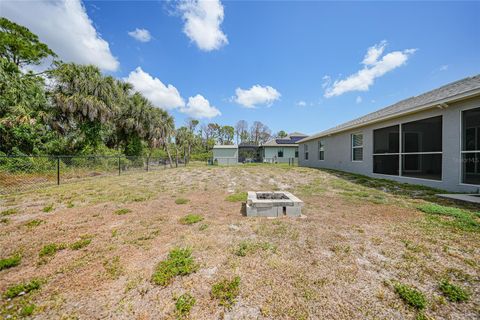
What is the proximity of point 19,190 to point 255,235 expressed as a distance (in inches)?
358

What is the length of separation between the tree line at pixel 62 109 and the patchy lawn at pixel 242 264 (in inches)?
371

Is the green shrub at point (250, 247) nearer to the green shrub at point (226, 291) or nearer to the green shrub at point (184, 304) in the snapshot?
the green shrub at point (226, 291)

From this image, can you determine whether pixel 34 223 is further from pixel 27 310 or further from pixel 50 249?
pixel 27 310

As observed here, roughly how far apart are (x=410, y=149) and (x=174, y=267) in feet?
42.6

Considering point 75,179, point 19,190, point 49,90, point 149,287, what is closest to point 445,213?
point 149,287

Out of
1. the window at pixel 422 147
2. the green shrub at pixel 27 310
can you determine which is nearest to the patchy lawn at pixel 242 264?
the green shrub at pixel 27 310

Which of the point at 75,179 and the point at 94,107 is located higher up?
the point at 94,107

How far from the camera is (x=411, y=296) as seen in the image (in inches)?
65.6

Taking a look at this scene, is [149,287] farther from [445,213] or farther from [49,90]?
[49,90]

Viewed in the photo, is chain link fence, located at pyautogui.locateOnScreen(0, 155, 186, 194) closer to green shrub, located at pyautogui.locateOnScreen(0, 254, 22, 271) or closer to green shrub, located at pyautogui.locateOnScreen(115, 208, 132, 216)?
green shrub, located at pyautogui.locateOnScreen(115, 208, 132, 216)

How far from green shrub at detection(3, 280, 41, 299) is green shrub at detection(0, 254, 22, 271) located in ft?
2.03

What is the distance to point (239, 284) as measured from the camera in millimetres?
1884

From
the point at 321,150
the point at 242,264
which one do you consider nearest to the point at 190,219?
the point at 242,264

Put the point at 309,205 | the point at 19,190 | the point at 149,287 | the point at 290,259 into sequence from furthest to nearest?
the point at 19,190
the point at 309,205
the point at 290,259
the point at 149,287
